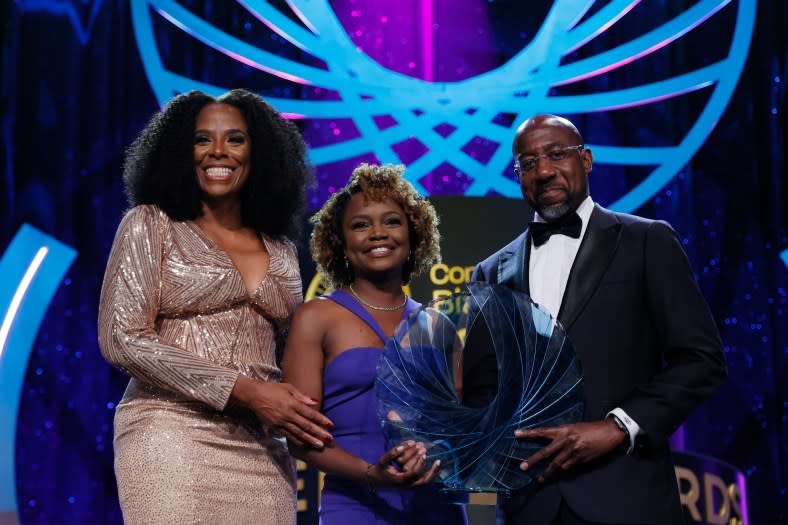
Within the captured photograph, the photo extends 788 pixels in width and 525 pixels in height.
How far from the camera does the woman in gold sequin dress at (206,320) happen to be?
2.07 m

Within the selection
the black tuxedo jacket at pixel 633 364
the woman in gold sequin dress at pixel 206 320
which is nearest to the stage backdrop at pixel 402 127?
the woman in gold sequin dress at pixel 206 320

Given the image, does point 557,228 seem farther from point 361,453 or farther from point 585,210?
point 361,453

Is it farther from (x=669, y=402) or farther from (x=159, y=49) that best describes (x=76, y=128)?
(x=669, y=402)

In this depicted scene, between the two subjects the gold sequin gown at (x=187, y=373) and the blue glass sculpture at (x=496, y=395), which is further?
the gold sequin gown at (x=187, y=373)

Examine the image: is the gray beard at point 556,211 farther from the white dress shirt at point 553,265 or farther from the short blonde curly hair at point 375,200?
the short blonde curly hair at point 375,200

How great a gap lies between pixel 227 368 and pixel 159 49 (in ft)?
9.41

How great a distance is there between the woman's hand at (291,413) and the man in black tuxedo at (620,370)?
350mm

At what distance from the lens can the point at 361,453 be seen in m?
2.09

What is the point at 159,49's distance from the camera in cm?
452

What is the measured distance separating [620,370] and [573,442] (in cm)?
Result: 23

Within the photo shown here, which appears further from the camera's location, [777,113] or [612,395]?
[777,113]

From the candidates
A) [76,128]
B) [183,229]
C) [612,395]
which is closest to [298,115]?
[76,128]

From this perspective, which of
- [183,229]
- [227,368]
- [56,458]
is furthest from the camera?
[56,458]

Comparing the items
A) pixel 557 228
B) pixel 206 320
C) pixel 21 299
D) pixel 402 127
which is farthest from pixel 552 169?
pixel 21 299
